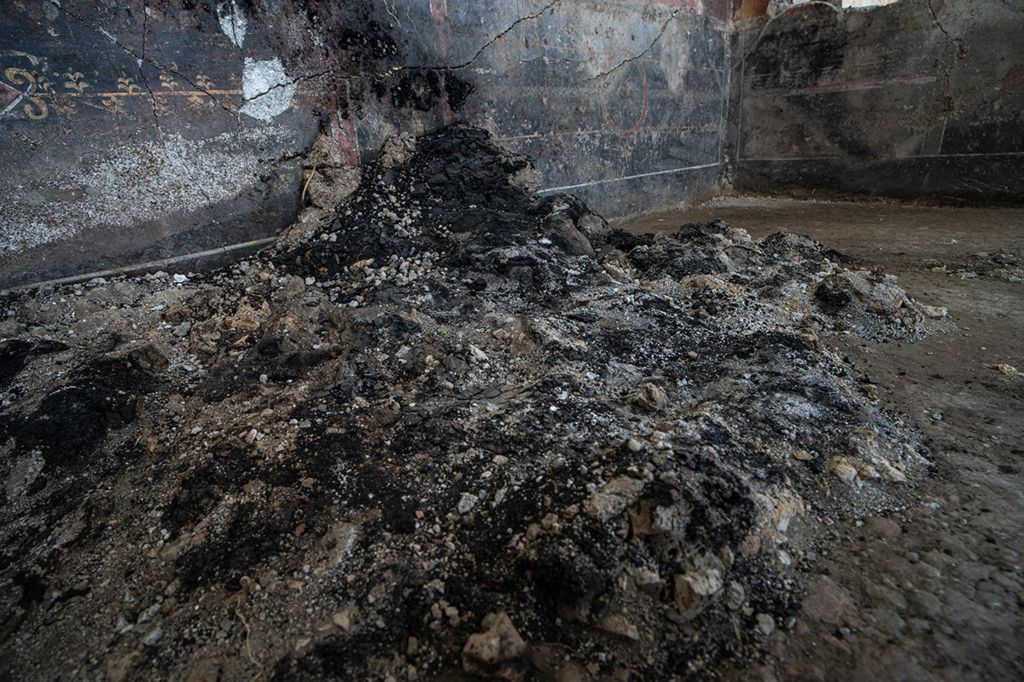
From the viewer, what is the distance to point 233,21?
9.51 feet

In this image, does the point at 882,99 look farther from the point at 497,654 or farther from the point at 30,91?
the point at 30,91

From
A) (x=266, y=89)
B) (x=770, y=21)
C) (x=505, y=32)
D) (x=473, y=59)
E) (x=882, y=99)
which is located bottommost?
(x=882, y=99)

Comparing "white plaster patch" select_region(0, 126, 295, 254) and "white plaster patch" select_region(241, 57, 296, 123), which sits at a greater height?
"white plaster patch" select_region(241, 57, 296, 123)

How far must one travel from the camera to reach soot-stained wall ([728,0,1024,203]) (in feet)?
17.3

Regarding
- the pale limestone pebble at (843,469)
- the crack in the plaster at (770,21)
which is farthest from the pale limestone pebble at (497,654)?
the crack in the plaster at (770,21)

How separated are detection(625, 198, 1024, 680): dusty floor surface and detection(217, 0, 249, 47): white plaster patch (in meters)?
3.75

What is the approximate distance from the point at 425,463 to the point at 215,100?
264 centimetres

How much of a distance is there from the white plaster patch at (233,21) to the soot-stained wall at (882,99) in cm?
628

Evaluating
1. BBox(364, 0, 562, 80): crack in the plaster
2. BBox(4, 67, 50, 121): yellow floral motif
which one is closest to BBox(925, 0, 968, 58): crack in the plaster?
BBox(364, 0, 562, 80): crack in the plaster

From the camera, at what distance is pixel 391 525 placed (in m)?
1.45

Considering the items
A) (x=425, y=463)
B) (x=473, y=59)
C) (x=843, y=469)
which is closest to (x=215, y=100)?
(x=473, y=59)

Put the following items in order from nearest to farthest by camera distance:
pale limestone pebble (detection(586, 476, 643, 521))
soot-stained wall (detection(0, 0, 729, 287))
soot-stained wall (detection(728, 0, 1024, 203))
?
pale limestone pebble (detection(586, 476, 643, 521)) → soot-stained wall (detection(0, 0, 729, 287)) → soot-stained wall (detection(728, 0, 1024, 203))

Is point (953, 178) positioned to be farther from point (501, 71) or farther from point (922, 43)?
point (501, 71)

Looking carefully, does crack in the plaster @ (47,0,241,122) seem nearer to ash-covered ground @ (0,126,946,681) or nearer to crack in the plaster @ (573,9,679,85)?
ash-covered ground @ (0,126,946,681)
